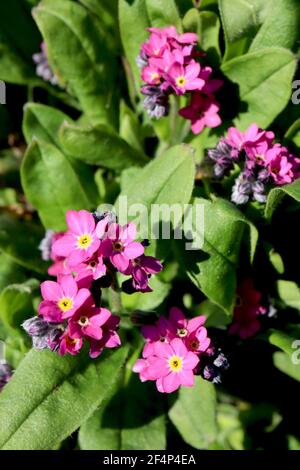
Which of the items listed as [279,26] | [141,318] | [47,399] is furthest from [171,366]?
[279,26]

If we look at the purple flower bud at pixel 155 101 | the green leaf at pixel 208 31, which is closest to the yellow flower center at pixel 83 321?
the purple flower bud at pixel 155 101

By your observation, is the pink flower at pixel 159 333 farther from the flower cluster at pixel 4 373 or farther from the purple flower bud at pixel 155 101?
the purple flower bud at pixel 155 101

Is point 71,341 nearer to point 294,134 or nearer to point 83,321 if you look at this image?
point 83,321

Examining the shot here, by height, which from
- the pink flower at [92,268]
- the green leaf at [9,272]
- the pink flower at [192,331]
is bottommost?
the green leaf at [9,272]

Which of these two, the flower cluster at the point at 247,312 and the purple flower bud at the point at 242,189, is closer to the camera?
the purple flower bud at the point at 242,189

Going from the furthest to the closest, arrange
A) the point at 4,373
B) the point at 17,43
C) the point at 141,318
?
the point at 17,43
the point at 4,373
the point at 141,318

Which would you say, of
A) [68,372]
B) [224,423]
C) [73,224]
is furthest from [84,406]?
[224,423]
